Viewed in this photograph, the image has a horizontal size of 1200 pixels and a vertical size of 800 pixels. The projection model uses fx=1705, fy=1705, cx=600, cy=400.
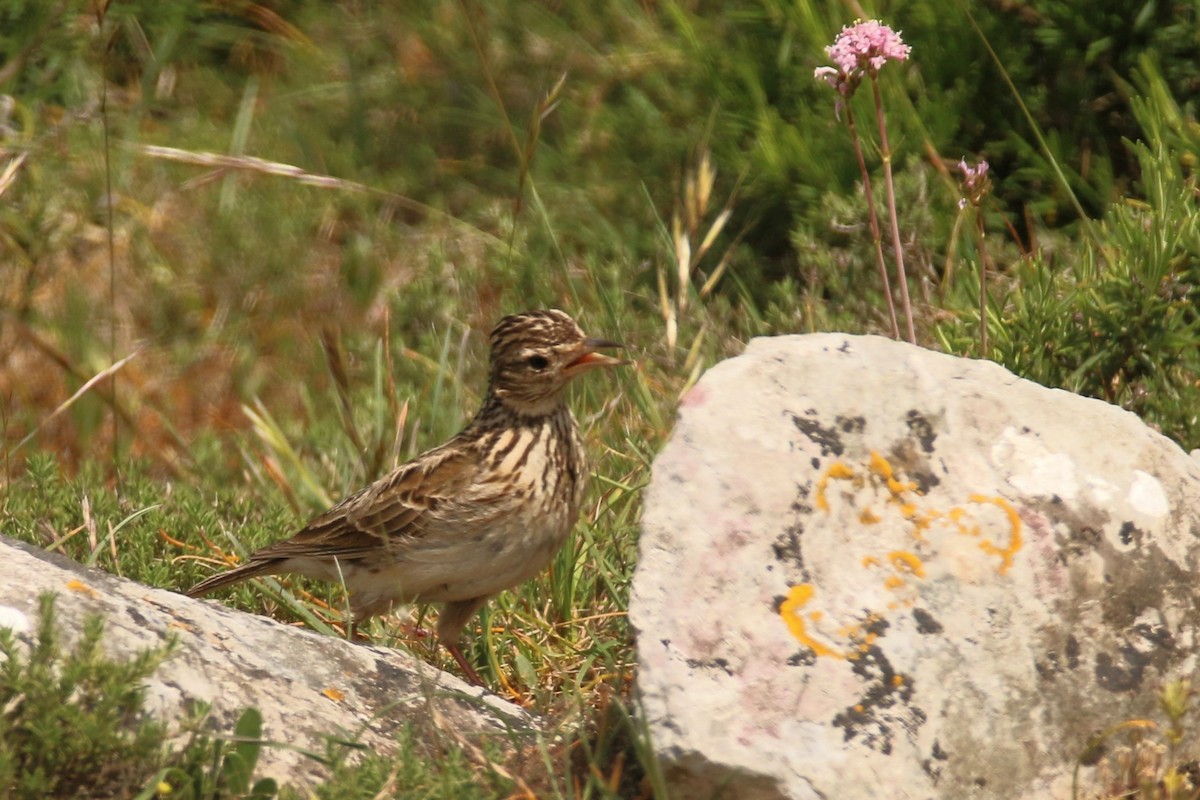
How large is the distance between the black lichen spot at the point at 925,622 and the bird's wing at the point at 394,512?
1.85 m

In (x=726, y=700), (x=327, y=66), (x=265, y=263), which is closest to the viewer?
(x=726, y=700)

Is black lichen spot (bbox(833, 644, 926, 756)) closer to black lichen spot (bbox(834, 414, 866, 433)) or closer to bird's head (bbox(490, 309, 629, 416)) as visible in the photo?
black lichen spot (bbox(834, 414, 866, 433))

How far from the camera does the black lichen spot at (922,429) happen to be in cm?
406

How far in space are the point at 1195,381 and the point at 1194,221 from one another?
1.67 ft

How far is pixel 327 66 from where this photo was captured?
32.9 feet

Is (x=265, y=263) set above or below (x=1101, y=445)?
below

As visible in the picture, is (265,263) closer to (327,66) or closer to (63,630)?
(327,66)

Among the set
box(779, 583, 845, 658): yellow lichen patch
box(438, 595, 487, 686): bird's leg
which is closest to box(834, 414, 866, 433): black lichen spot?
box(779, 583, 845, 658): yellow lichen patch

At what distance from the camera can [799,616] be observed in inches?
147

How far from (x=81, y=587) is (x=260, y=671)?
460 mm

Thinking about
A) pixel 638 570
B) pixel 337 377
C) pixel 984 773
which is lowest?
pixel 337 377

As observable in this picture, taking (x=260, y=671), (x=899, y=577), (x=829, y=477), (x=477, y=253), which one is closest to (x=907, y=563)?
(x=899, y=577)

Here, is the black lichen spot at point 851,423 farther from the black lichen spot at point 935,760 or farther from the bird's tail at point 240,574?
the bird's tail at point 240,574

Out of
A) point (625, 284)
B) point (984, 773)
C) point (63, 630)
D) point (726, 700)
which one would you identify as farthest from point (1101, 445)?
point (625, 284)
